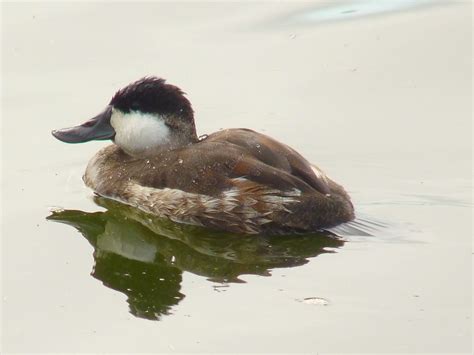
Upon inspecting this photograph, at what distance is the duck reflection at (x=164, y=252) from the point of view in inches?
282

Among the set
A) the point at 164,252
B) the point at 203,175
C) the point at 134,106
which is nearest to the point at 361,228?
the point at 203,175

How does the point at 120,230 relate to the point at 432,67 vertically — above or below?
below

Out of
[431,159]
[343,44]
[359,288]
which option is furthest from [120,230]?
[343,44]

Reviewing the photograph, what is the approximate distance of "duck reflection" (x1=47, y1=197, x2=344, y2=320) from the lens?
717 centimetres

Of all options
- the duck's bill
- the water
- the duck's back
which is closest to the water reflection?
the water

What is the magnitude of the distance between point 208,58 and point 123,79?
34.6 inches

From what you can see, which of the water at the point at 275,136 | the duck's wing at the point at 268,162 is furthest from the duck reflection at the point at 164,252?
the duck's wing at the point at 268,162

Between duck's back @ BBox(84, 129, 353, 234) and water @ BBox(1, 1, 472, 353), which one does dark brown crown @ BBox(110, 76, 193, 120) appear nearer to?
duck's back @ BBox(84, 129, 353, 234)

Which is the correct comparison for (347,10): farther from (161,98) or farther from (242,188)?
(242,188)

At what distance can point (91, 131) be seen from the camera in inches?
344

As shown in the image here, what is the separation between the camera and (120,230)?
811 centimetres

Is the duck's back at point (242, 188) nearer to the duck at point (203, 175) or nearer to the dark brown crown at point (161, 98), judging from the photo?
the duck at point (203, 175)

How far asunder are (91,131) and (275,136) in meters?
1.55

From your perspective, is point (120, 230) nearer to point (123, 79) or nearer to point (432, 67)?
point (123, 79)
